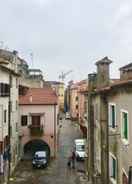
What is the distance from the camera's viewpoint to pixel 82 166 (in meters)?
38.9

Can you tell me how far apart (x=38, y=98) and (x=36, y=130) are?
416cm

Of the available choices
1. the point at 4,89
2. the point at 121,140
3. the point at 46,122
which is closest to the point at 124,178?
the point at 121,140

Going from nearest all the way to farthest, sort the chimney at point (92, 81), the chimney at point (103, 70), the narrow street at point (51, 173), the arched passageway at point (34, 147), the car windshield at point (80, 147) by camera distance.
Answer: the chimney at point (103, 70)
the chimney at point (92, 81)
the narrow street at point (51, 173)
the car windshield at point (80, 147)
the arched passageway at point (34, 147)

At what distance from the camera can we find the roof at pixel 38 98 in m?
43.3

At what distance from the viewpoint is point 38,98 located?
1751 inches

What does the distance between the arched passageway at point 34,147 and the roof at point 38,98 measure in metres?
4.94

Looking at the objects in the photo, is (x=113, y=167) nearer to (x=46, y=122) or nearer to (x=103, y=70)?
(x=103, y=70)

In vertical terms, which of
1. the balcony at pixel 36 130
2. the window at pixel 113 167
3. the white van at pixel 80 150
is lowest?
the white van at pixel 80 150

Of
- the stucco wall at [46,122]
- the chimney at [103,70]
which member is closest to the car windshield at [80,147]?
the stucco wall at [46,122]

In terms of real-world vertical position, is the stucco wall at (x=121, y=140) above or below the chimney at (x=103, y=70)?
below

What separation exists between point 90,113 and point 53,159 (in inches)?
613

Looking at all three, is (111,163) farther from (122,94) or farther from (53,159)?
(53,159)

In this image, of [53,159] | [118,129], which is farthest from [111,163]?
[53,159]

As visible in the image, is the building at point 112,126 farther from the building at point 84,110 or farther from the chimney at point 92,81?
the building at point 84,110
